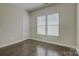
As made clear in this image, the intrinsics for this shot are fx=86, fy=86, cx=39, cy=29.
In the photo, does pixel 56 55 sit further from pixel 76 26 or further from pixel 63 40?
pixel 76 26

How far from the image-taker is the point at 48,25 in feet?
4.60

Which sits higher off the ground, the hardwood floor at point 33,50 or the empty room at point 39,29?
the empty room at point 39,29

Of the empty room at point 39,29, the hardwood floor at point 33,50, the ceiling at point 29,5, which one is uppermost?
the ceiling at point 29,5

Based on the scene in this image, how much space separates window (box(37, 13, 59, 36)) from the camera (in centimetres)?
137

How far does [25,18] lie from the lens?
142cm

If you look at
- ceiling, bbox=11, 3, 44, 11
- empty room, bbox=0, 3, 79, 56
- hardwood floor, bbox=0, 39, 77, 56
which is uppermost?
ceiling, bbox=11, 3, 44, 11

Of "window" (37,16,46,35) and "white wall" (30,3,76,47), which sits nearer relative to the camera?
"white wall" (30,3,76,47)

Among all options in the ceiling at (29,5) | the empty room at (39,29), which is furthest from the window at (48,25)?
the ceiling at (29,5)

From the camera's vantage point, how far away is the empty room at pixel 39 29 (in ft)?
4.36

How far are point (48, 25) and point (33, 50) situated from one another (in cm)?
48

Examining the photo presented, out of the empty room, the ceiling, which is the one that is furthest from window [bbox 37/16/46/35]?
the ceiling

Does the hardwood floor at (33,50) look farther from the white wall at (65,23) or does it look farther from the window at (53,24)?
the window at (53,24)

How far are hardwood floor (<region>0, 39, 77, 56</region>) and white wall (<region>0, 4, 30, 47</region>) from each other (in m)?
0.09

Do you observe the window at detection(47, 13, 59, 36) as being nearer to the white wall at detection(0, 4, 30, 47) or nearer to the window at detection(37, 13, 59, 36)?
the window at detection(37, 13, 59, 36)
